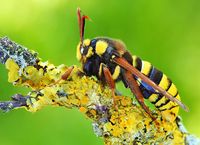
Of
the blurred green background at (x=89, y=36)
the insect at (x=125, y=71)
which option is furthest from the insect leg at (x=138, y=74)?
the blurred green background at (x=89, y=36)

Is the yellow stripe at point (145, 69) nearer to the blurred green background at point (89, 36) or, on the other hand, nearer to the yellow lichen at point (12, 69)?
the yellow lichen at point (12, 69)

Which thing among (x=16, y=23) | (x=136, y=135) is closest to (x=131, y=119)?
(x=136, y=135)

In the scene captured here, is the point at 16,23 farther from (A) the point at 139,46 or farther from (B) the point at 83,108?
(B) the point at 83,108

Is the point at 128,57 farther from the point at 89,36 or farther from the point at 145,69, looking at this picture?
the point at 89,36

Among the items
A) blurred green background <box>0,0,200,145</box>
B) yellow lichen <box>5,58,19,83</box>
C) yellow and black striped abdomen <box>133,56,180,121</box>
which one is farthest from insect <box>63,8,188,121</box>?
blurred green background <box>0,0,200,145</box>

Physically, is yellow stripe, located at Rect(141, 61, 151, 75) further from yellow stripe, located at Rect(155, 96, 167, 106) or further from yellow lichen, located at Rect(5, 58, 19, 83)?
yellow lichen, located at Rect(5, 58, 19, 83)

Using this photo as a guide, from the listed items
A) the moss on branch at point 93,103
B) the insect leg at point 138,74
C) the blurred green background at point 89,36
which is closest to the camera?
the moss on branch at point 93,103
